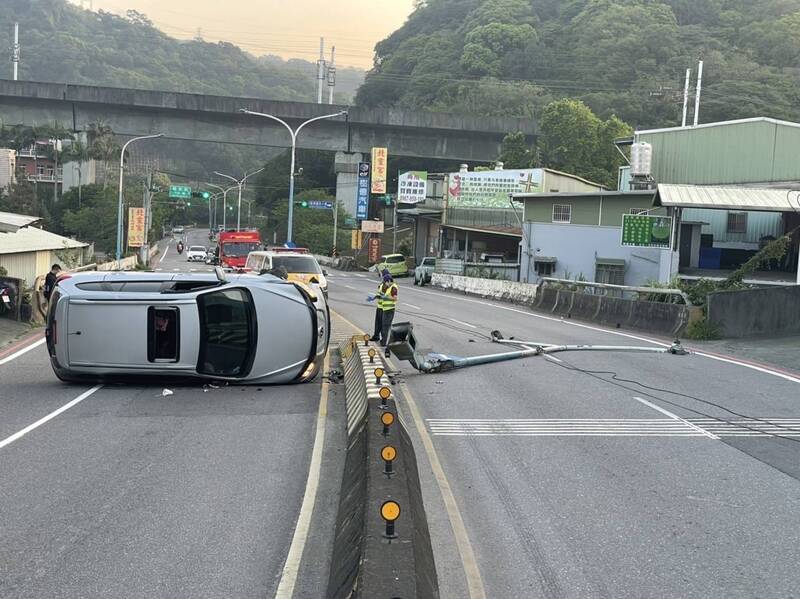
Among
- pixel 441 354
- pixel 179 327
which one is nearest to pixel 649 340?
pixel 441 354

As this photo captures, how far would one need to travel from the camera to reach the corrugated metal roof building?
116 feet

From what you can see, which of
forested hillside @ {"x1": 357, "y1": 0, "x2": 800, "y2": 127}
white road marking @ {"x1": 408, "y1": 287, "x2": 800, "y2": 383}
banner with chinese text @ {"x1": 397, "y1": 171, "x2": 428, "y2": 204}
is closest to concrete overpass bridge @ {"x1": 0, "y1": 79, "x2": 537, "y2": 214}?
banner with chinese text @ {"x1": 397, "y1": 171, "x2": 428, "y2": 204}

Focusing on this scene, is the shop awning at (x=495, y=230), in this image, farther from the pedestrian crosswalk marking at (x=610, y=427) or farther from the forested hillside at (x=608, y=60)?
the pedestrian crosswalk marking at (x=610, y=427)

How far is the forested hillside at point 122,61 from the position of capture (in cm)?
15925

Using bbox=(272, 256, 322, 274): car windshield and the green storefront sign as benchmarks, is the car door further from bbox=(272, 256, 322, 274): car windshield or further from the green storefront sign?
the green storefront sign

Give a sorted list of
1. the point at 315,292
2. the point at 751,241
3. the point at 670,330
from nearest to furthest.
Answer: the point at 315,292 < the point at 670,330 < the point at 751,241

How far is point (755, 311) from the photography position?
23594mm

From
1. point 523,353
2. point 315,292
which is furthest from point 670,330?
point 315,292

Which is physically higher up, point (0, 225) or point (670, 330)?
point (0, 225)

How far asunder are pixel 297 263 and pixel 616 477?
21139 millimetres

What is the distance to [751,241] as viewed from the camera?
40.1 m

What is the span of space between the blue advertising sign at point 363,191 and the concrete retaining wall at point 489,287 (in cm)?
2148

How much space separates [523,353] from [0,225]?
11.6m

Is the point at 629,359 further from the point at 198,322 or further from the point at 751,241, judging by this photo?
the point at 751,241
